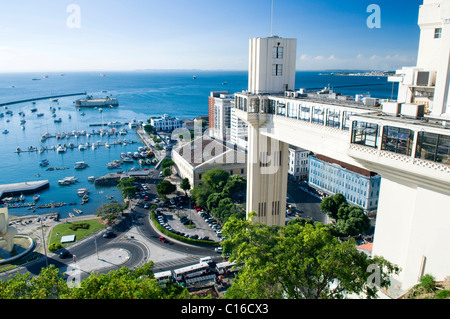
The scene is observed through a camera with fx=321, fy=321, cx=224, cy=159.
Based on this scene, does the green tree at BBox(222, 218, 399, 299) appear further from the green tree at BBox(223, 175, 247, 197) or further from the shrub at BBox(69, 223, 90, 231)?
the shrub at BBox(69, 223, 90, 231)

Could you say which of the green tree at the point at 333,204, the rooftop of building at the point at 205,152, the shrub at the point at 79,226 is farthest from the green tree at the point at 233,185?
the shrub at the point at 79,226

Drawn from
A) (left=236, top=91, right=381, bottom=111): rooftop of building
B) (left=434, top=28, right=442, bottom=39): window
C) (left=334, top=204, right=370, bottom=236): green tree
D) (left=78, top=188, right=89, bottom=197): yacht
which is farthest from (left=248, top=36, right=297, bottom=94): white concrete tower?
(left=78, top=188, right=89, bottom=197): yacht

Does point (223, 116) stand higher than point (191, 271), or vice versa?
point (223, 116)

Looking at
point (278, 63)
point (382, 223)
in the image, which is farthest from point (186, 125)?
point (382, 223)

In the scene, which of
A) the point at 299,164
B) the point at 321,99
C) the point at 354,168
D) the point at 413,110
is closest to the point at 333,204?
the point at 354,168

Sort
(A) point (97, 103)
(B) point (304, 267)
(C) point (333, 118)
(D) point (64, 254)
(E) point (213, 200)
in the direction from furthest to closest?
(A) point (97, 103)
(E) point (213, 200)
(D) point (64, 254)
(C) point (333, 118)
(B) point (304, 267)

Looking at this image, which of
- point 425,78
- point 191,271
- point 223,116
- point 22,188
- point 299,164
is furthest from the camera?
point 223,116

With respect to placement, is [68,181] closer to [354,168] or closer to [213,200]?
[213,200]
